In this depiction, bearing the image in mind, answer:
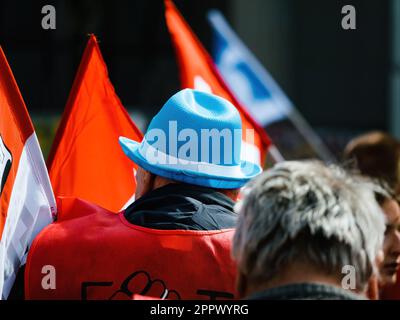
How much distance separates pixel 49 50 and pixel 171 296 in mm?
11745

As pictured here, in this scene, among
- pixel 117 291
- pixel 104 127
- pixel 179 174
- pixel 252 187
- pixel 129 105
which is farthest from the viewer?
pixel 129 105

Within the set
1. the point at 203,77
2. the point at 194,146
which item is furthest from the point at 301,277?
the point at 203,77

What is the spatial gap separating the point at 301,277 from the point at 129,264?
0.84 meters

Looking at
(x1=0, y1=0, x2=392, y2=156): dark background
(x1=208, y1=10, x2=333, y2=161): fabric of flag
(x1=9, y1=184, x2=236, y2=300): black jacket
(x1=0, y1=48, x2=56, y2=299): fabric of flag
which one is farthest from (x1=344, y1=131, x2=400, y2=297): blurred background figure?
(x1=0, y1=0, x2=392, y2=156): dark background

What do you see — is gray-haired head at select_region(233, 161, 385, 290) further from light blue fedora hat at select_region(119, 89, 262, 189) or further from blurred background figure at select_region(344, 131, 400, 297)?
blurred background figure at select_region(344, 131, 400, 297)

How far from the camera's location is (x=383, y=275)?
333 centimetres

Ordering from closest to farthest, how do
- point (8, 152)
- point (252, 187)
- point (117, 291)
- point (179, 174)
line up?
point (252, 187) → point (117, 291) → point (179, 174) → point (8, 152)

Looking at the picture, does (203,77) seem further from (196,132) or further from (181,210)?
(181,210)

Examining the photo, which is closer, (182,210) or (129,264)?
(129,264)

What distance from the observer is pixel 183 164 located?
304 centimetres

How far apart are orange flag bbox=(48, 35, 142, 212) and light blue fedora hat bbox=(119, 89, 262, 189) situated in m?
0.66
